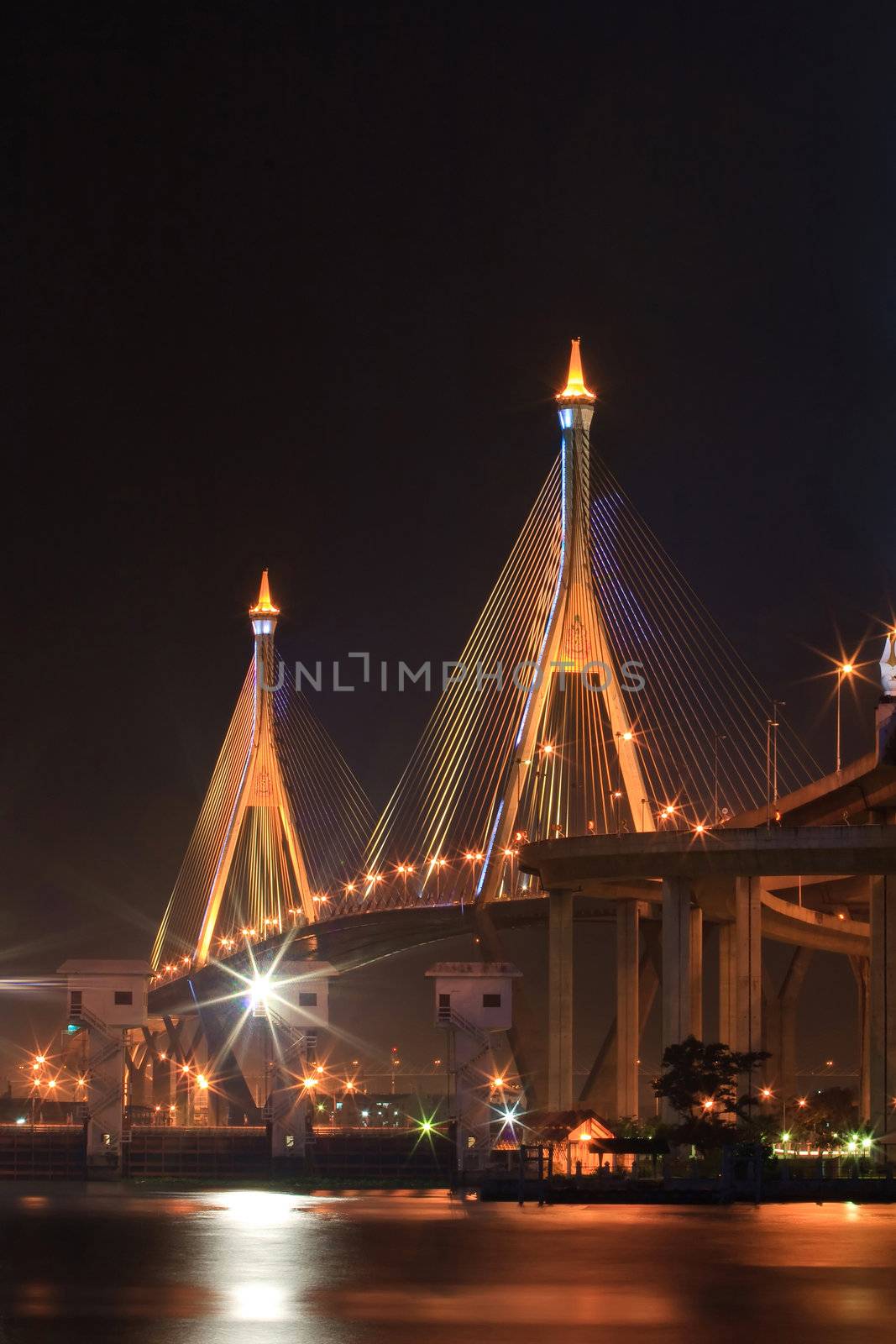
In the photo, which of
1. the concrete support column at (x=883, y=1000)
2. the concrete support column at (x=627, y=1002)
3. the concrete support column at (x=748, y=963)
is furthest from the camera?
the concrete support column at (x=627, y=1002)

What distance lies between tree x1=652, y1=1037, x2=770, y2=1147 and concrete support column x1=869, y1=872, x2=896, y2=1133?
3.50 meters

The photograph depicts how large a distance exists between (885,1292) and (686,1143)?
30.0m

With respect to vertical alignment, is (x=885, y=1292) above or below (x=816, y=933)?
below

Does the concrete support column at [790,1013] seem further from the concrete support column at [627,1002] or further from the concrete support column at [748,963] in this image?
the concrete support column at [748,963]

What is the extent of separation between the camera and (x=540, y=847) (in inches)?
2453

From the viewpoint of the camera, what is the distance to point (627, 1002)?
70.3 meters

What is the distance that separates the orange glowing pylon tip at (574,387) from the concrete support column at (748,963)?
16.2 metres

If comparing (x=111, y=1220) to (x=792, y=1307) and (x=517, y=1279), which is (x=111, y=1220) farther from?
(x=792, y=1307)

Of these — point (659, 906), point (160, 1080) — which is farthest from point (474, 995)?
point (160, 1080)

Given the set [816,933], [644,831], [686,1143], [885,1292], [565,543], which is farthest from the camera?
[816,933]

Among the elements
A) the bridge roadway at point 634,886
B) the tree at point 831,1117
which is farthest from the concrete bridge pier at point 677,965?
the tree at point 831,1117

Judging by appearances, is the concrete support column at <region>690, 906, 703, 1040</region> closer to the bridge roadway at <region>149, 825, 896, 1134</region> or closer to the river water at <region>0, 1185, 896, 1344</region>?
the bridge roadway at <region>149, 825, 896, 1134</region>

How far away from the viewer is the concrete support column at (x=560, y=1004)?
210 ft

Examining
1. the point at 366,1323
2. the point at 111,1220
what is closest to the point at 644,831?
the point at 111,1220
